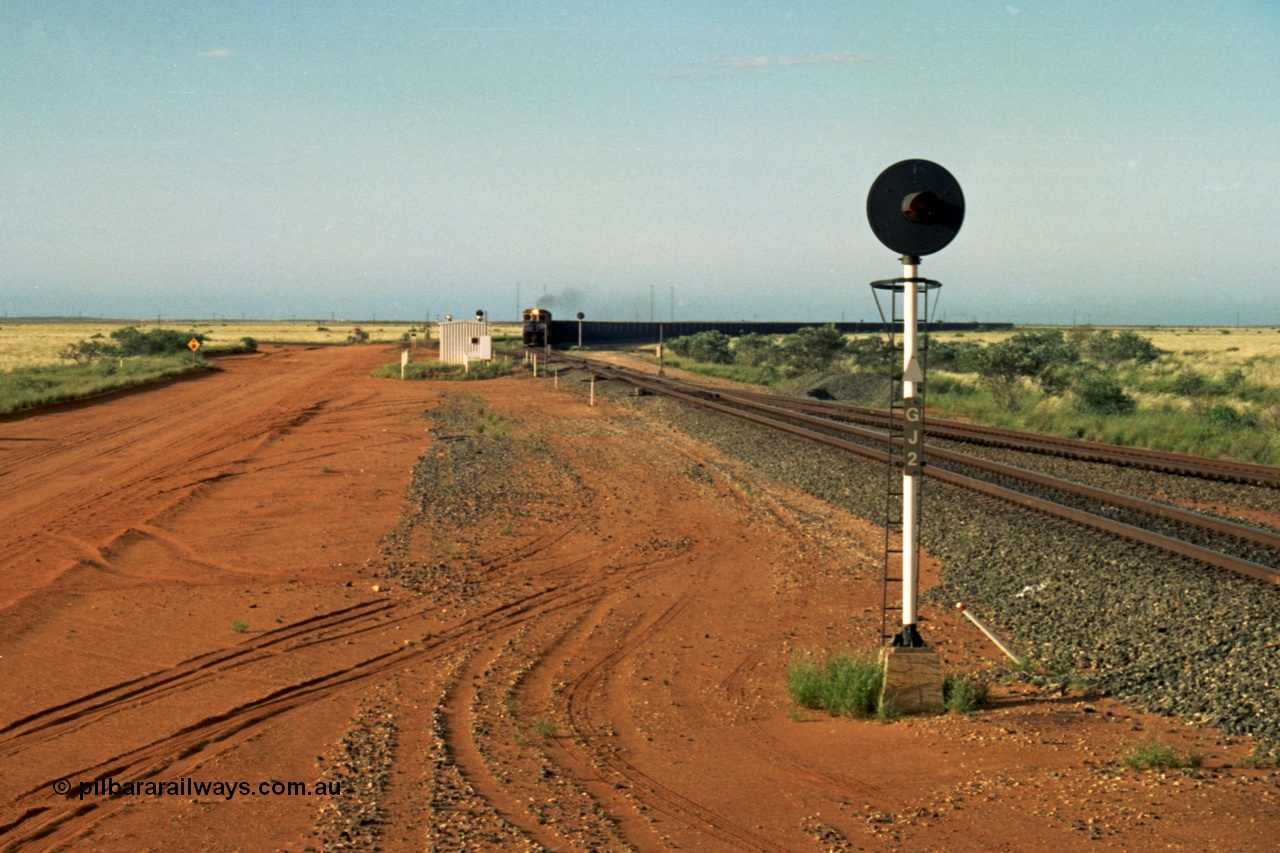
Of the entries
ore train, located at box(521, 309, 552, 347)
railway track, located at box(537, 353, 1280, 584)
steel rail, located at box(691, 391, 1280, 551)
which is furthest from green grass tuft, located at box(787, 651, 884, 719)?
ore train, located at box(521, 309, 552, 347)

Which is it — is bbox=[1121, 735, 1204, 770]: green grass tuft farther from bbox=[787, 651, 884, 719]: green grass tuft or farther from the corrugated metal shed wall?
the corrugated metal shed wall

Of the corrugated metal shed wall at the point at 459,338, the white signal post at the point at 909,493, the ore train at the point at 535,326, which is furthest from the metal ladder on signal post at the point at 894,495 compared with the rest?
the ore train at the point at 535,326

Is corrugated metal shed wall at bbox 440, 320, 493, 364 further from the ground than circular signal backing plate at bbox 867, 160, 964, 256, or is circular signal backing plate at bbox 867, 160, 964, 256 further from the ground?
circular signal backing plate at bbox 867, 160, 964, 256

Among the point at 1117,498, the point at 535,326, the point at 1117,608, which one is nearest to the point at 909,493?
the point at 1117,608

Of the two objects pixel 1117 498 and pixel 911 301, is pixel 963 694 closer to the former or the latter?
pixel 911 301

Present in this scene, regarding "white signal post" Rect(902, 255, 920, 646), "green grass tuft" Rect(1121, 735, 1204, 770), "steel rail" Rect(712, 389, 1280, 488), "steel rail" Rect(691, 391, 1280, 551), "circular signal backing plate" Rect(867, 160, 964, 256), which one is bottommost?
"steel rail" Rect(712, 389, 1280, 488)

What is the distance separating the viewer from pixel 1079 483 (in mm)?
16406

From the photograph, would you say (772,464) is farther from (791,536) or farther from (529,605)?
(529,605)

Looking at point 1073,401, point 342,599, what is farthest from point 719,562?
point 1073,401

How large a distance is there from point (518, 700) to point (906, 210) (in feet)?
13.2

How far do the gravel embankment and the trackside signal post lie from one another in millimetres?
1324

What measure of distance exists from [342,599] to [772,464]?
1083cm

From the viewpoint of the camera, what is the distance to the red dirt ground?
5.09 meters

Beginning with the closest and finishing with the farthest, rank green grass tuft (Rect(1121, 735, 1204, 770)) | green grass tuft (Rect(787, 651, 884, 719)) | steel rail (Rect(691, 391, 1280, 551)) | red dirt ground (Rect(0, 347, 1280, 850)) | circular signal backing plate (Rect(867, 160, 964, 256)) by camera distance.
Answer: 1. red dirt ground (Rect(0, 347, 1280, 850))
2. green grass tuft (Rect(1121, 735, 1204, 770))
3. circular signal backing plate (Rect(867, 160, 964, 256))
4. green grass tuft (Rect(787, 651, 884, 719))
5. steel rail (Rect(691, 391, 1280, 551))
